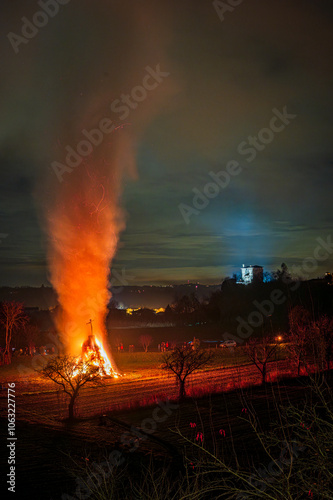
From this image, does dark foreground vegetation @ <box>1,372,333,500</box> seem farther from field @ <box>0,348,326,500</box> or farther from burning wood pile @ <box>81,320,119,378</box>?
burning wood pile @ <box>81,320,119,378</box>

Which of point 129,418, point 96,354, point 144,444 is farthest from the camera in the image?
point 96,354

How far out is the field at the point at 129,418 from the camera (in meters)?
14.4

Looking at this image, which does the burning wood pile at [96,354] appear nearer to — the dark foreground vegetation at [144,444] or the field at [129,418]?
the field at [129,418]

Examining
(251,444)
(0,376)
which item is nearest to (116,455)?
(251,444)

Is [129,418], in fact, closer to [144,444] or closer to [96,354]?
[144,444]

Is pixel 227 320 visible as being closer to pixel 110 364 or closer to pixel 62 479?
pixel 110 364

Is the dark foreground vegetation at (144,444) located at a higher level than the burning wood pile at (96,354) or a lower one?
lower

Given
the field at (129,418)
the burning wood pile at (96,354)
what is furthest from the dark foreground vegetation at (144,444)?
the burning wood pile at (96,354)

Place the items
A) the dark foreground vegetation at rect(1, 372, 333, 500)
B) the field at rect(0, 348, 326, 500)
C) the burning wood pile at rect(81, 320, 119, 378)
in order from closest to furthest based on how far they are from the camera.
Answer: the dark foreground vegetation at rect(1, 372, 333, 500)
the field at rect(0, 348, 326, 500)
the burning wood pile at rect(81, 320, 119, 378)

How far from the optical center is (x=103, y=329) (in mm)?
48062

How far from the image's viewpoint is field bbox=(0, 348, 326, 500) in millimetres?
14398

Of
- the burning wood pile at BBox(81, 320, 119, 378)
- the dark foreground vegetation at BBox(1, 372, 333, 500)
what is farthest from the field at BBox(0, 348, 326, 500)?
the burning wood pile at BBox(81, 320, 119, 378)

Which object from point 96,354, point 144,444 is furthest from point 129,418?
point 96,354

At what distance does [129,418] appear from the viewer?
78.3 ft
